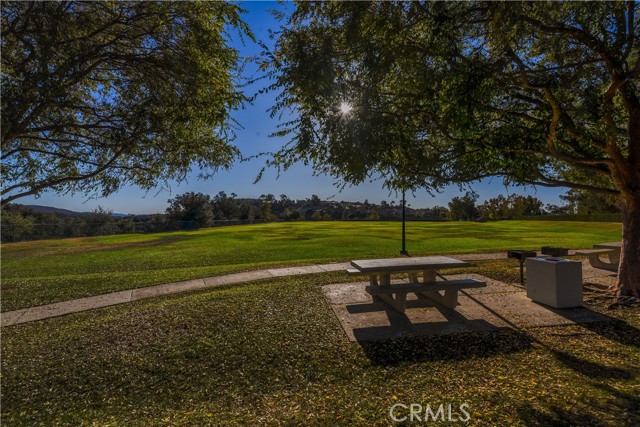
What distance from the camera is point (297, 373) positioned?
425cm

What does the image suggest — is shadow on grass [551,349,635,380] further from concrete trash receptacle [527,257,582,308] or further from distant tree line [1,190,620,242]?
distant tree line [1,190,620,242]

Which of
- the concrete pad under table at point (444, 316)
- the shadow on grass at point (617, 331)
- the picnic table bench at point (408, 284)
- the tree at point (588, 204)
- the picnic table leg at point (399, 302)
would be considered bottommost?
the shadow on grass at point (617, 331)

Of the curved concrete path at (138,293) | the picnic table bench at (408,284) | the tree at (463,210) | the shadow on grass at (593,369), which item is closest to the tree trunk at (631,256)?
the picnic table bench at (408,284)

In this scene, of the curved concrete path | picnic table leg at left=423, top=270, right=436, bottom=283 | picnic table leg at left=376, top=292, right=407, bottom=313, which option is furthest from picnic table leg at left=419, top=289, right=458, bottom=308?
the curved concrete path

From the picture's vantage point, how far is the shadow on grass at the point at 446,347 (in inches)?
181

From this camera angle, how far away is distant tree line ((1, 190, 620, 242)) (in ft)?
118

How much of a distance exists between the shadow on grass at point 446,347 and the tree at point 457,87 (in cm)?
279

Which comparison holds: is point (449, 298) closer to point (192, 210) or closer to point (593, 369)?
point (593, 369)

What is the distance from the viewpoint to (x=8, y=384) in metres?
4.29

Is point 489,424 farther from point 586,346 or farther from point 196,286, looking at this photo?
point 196,286

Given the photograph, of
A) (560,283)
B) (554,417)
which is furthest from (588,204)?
(554,417)

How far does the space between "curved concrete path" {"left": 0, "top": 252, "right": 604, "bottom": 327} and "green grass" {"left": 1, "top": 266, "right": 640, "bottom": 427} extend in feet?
4.31

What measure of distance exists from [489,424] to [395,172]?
4771 millimetres

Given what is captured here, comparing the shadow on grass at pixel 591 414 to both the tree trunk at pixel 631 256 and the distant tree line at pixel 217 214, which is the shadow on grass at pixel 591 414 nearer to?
the tree trunk at pixel 631 256
